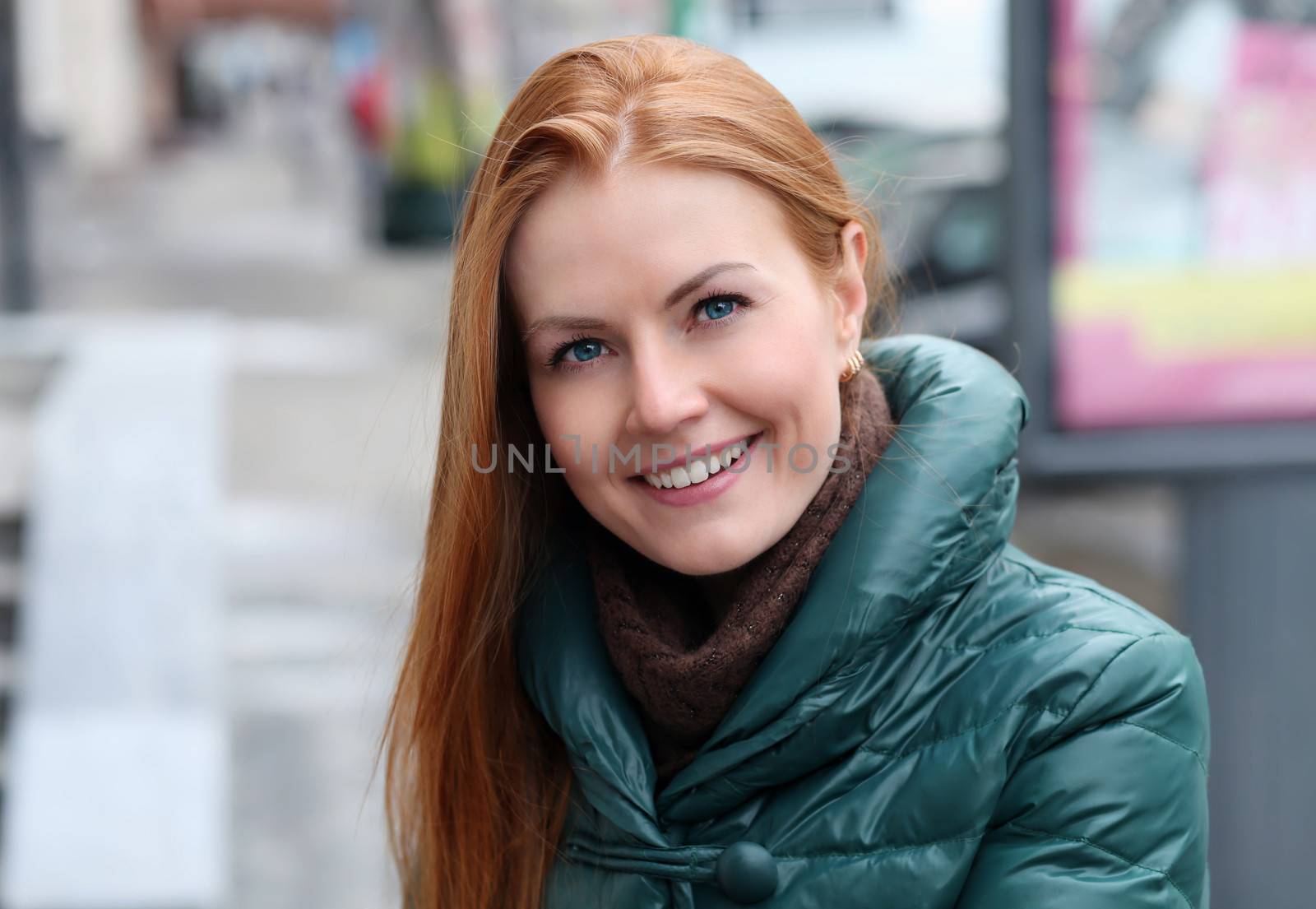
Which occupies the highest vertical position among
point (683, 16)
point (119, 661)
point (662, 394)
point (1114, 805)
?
point (662, 394)

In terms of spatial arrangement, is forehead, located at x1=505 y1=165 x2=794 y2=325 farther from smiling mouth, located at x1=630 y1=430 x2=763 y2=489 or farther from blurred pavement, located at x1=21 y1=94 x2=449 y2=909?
blurred pavement, located at x1=21 y1=94 x2=449 y2=909

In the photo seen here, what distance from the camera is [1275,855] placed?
11.6 ft

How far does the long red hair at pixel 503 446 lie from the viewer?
1574 mm

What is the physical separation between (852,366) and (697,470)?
11.5 inches

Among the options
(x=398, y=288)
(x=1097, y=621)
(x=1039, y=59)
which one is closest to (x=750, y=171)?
(x=1097, y=621)

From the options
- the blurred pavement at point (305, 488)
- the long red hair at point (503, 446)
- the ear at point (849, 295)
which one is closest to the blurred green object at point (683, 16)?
the blurred pavement at point (305, 488)

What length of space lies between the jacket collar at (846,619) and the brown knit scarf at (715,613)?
0.9 inches

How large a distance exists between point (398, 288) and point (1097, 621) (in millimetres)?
12501

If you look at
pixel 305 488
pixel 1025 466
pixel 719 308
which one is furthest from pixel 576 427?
pixel 305 488

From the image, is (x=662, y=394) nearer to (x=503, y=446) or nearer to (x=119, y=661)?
(x=503, y=446)

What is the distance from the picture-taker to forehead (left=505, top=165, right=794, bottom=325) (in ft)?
5.00

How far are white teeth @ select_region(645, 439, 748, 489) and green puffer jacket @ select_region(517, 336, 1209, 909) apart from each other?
0.15 meters

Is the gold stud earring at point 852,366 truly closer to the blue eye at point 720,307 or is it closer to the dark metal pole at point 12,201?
the blue eye at point 720,307

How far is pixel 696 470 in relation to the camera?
1583 millimetres
